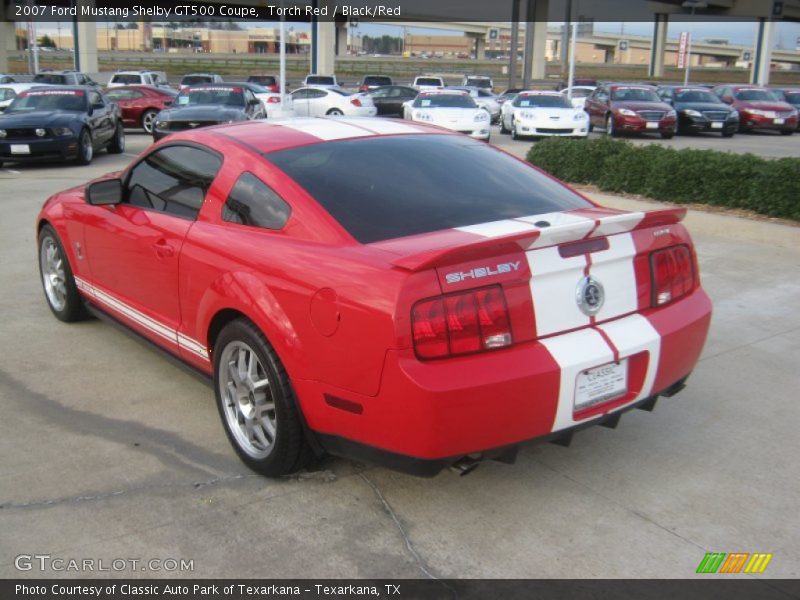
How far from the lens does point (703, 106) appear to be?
25172 mm

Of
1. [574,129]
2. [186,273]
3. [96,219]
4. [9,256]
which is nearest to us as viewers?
[186,273]

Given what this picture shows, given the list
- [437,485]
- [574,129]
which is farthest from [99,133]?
[437,485]

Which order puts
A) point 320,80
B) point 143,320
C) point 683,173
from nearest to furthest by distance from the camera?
point 143,320
point 683,173
point 320,80

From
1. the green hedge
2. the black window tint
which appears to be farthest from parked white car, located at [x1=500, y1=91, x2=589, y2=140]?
the black window tint

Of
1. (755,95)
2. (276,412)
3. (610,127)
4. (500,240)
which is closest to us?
(500,240)

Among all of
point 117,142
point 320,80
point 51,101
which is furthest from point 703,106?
point 51,101

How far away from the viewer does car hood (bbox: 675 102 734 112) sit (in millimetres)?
25078

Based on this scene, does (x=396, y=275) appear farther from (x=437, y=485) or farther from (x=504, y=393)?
(x=437, y=485)

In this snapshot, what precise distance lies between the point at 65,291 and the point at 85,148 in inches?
431

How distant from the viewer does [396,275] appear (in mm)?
3043

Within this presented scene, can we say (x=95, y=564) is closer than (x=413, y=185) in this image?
Yes

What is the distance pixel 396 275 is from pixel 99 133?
15.2 m

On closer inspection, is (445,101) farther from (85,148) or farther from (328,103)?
(85,148)

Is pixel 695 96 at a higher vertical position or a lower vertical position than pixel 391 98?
higher
